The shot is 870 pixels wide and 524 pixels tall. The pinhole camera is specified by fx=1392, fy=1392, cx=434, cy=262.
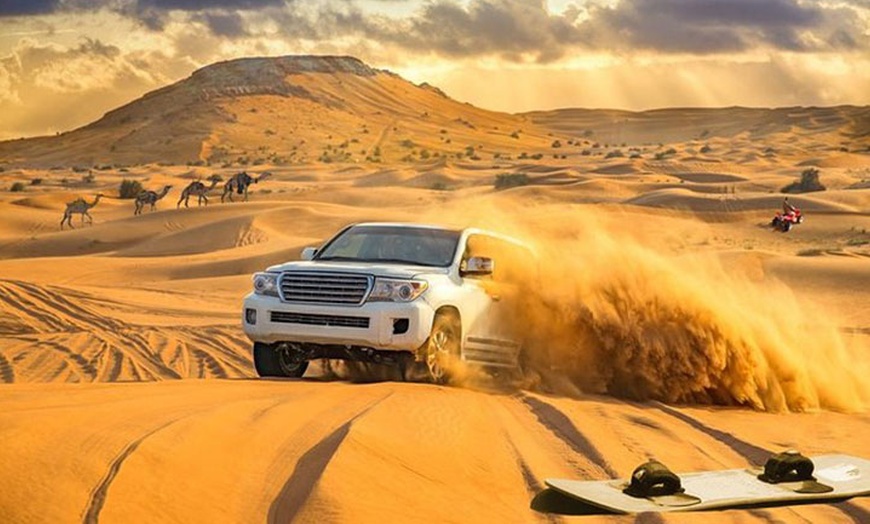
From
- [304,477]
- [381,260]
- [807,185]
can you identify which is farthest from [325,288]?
[807,185]

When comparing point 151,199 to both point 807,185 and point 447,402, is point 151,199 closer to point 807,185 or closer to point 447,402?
point 807,185

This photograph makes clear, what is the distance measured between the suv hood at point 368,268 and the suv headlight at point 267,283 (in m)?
0.09

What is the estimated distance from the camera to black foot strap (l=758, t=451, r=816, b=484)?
7734mm

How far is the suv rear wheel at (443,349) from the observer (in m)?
11.7

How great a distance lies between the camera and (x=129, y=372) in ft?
47.5

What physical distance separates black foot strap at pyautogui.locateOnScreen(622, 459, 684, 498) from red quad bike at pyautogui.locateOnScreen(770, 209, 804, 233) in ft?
93.3

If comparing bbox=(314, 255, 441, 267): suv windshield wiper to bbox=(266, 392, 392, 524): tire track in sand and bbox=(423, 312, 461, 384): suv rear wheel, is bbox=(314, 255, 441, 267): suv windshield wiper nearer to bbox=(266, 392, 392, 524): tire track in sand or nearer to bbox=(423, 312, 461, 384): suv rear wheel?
bbox=(423, 312, 461, 384): suv rear wheel

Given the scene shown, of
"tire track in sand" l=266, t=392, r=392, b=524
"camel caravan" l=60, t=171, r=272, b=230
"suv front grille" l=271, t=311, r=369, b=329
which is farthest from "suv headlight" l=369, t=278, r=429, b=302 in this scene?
"camel caravan" l=60, t=171, r=272, b=230

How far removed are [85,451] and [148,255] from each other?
29.7 m

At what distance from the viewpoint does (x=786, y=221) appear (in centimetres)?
3469

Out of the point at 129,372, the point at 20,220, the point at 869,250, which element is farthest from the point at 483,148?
the point at 129,372

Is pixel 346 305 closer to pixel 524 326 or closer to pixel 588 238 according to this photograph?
pixel 524 326

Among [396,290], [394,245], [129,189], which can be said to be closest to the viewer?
[396,290]

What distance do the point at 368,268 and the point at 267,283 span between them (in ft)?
3.00
